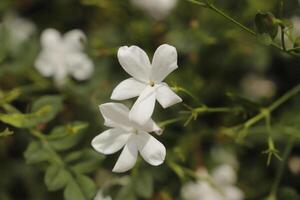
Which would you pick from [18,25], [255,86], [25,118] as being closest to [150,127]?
[25,118]

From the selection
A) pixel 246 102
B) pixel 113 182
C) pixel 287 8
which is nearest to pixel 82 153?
pixel 113 182

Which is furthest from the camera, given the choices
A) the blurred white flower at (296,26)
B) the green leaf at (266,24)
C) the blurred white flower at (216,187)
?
the blurred white flower at (296,26)

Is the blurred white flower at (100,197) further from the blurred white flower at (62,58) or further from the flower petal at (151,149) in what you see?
the blurred white flower at (62,58)

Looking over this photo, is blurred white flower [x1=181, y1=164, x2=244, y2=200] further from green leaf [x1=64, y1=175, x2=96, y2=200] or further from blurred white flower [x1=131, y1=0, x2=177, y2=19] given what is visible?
blurred white flower [x1=131, y1=0, x2=177, y2=19]

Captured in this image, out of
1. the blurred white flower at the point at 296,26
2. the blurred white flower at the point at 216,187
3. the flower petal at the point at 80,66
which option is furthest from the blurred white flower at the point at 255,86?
the flower petal at the point at 80,66

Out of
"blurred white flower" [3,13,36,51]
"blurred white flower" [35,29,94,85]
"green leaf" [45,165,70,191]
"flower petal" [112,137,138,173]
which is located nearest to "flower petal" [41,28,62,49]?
"blurred white flower" [35,29,94,85]

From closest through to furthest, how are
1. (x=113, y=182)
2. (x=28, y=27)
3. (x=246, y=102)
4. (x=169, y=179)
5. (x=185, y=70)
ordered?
(x=246, y=102)
(x=113, y=182)
(x=169, y=179)
(x=185, y=70)
(x=28, y=27)

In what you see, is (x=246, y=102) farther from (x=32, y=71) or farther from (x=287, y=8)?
(x=32, y=71)
